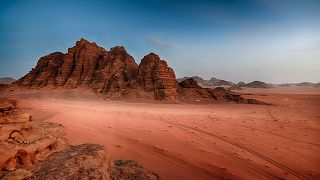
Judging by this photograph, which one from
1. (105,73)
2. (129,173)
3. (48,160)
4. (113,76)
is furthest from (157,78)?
(48,160)

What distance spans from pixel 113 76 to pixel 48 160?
34.1 metres

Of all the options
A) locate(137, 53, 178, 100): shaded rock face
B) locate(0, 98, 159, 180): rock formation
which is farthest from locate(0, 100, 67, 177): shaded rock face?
locate(137, 53, 178, 100): shaded rock face

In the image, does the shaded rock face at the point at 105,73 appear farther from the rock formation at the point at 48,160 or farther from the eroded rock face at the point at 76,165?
the eroded rock face at the point at 76,165

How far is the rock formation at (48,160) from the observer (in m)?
3.36

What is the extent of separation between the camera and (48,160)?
3.90 metres

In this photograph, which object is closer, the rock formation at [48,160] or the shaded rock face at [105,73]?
the rock formation at [48,160]

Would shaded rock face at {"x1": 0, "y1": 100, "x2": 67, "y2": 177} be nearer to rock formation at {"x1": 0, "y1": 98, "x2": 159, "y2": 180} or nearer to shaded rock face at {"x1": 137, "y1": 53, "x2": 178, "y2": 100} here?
rock formation at {"x1": 0, "y1": 98, "x2": 159, "y2": 180}

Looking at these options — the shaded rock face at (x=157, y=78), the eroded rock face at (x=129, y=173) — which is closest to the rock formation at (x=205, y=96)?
the shaded rock face at (x=157, y=78)

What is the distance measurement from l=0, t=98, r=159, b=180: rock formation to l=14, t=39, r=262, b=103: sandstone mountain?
25.6 metres

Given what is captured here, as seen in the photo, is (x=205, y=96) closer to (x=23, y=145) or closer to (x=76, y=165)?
(x=76, y=165)

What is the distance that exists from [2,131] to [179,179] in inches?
138

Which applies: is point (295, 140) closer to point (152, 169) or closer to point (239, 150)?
point (239, 150)

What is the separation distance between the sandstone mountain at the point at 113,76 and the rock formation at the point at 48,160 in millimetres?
25625

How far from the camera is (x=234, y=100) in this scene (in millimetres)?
32688
